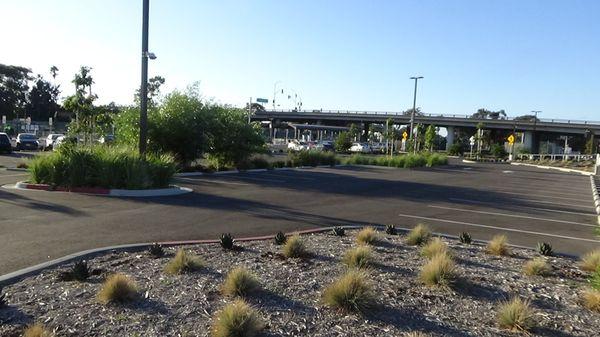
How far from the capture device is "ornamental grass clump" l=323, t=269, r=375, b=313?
5547mm

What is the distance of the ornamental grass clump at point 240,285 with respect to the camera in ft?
19.2

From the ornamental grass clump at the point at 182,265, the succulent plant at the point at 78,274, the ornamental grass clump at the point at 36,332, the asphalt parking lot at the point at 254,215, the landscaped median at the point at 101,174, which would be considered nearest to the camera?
the ornamental grass clump at the point at 36,332

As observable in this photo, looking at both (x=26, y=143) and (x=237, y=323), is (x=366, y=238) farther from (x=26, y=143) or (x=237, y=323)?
(x=26, y=143)

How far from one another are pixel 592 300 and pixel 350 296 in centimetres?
257

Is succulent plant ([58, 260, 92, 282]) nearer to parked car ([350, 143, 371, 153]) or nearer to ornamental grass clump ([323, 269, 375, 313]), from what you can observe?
ornamental grass clump ([323, 269, 375, 313])

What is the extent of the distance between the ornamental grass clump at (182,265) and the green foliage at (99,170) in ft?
33.0

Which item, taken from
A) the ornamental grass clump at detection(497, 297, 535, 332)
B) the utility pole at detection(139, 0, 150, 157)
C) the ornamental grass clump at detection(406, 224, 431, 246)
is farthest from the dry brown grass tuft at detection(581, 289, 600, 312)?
the utility pole at detection(139, 0, 150, 157)

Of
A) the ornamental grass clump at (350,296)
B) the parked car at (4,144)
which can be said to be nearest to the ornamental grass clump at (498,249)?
the ornamental grass clump at (350,296)

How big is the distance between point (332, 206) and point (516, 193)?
10.8 meters

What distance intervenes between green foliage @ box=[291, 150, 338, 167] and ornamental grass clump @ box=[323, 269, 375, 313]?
28167 millimetres

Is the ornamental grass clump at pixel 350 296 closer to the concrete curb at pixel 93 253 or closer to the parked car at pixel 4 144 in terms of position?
the concrete curb at pixel 93 253

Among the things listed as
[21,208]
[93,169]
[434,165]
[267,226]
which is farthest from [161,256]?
[434,165]

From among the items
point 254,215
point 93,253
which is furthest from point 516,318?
point 254,215

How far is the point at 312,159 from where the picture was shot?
36.0 metres
